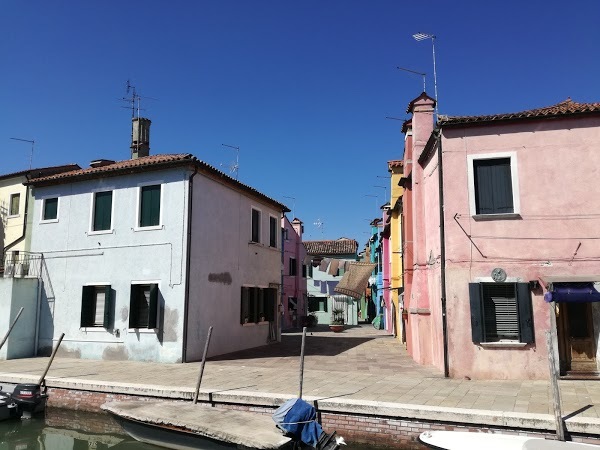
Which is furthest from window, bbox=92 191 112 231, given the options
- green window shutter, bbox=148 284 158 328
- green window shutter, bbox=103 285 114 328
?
green window shutter, bbox=148 284 158 328

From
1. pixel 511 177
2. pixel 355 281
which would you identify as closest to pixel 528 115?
pixel 511 177

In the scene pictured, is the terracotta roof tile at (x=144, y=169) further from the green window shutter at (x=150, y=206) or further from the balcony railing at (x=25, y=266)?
the balcony railing at (x=25, y=266)

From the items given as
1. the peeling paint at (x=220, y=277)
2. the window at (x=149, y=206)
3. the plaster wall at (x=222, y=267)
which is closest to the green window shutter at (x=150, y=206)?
the window at (x=149, y=206)

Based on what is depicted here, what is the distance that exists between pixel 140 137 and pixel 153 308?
9208 millimetres

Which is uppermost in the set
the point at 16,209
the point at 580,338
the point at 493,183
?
the point at 16,209

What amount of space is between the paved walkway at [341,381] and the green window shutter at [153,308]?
128cm

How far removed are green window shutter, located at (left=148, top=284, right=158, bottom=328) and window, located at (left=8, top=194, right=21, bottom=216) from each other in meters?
10.0

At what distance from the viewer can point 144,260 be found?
1597 centimetres

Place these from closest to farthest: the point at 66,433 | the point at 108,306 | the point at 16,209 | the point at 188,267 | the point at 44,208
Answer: the point at 66,433
the point at 188,267
the point at 108,306
the point at 44,208
the point at 16,209

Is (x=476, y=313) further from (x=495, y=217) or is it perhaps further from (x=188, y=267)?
(x=188, y=267)

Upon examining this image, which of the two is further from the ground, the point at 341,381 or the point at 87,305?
the point at 87,305

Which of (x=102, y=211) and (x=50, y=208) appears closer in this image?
(x=102, y=211)

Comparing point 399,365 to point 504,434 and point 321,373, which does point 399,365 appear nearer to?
point 321,373

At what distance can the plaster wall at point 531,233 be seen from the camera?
11.4m
